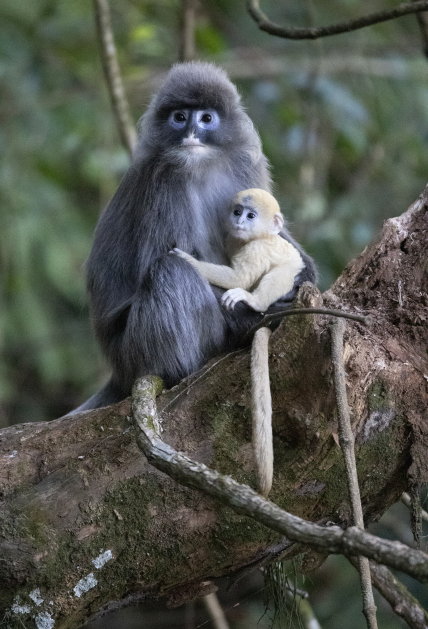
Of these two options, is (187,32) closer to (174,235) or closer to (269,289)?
(174,235)

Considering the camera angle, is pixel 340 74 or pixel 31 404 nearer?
pixel 340 74

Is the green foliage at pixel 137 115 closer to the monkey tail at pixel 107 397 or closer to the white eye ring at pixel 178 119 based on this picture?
the monkey tail at pixel 107 397

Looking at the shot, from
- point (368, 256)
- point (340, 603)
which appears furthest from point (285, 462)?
point (340, 603)

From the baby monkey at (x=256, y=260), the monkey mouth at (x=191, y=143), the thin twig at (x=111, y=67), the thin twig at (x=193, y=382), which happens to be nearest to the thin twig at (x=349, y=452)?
the thin twig at (x=193, y=382)

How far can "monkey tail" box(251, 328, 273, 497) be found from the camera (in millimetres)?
2395

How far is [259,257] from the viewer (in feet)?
11.6

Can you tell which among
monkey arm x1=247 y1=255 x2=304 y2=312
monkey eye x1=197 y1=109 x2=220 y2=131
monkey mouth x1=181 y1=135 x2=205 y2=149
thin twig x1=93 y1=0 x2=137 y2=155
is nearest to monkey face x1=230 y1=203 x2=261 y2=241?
monkey arm x1=247 y1=255 x2=304 y2=312

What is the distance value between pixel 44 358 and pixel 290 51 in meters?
4.20

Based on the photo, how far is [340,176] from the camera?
30.3 ft

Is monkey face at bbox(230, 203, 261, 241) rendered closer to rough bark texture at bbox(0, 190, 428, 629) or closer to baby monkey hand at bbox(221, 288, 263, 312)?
baby monkey hand at bbox(221, 288, 263, 312)

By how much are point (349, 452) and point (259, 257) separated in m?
1.37

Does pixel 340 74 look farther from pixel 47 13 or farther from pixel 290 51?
pixel 47 13

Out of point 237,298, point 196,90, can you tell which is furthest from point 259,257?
point 196,90

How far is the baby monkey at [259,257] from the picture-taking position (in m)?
3.50
